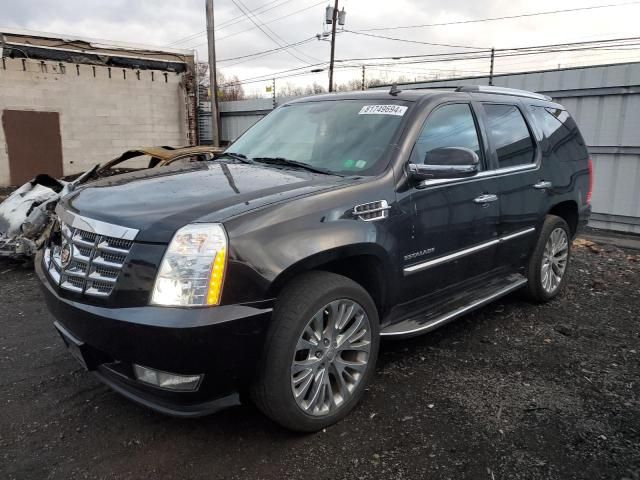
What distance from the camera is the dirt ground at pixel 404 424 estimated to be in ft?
8.41

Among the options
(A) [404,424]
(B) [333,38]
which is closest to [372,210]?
(A) [404,424]

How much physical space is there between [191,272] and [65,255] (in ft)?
2.97

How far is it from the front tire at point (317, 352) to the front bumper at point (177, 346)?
0.11 m

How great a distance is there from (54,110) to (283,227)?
49.6ft

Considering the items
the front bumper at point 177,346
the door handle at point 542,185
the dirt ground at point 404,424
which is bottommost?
the dirt ground at point 404,424

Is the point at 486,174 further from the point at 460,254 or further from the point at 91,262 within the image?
the point at 91,262

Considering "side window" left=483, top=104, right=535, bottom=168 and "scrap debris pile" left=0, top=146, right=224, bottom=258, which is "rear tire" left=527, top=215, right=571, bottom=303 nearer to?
"side window" left=483, top=104, right=535, bottom=168

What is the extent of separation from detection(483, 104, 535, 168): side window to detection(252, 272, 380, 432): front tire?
1919mm

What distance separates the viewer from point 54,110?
1512 centimetres

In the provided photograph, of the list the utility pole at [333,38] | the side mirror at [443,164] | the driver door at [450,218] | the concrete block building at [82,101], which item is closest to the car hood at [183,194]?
the side mirror at [443,164]

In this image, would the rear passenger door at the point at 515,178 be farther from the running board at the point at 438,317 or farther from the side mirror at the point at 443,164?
the side mirror at the point at 443,164

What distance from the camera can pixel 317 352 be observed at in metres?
2.74

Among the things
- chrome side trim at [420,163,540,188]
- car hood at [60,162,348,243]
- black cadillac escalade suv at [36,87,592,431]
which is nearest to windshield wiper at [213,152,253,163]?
black cadillac escalade suv at [36,87,592,431]

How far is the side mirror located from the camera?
10.4 feet
